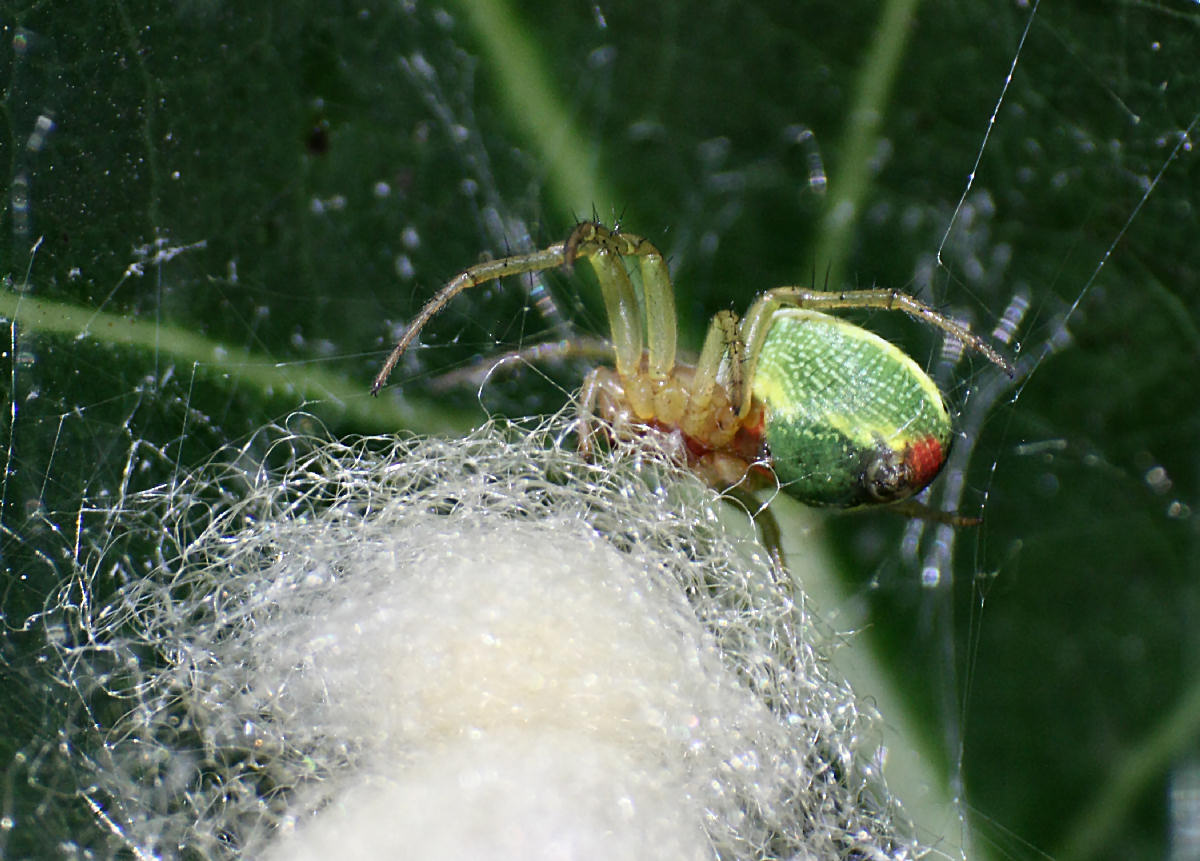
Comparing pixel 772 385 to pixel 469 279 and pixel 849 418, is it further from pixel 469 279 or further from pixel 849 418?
pixel 469 279

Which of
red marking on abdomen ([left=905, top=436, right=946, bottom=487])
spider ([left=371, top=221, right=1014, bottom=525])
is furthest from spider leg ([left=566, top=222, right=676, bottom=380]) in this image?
red marking on abdomen ([left=905, top=436, right=946, bottom=487])

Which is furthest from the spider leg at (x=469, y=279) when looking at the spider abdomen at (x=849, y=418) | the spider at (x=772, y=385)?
the spider abdomen at (x=849, y=418)

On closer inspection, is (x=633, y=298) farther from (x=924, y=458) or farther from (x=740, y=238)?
(x=924, y=458)

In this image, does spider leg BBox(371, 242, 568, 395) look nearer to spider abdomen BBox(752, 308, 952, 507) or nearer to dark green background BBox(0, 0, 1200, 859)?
dark green background BBox(0, 0, 1200, 859)

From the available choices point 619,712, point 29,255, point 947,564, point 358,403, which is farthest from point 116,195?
point 947,564

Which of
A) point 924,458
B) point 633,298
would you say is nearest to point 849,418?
point 924,458

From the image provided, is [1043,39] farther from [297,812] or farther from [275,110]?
[297,812]
